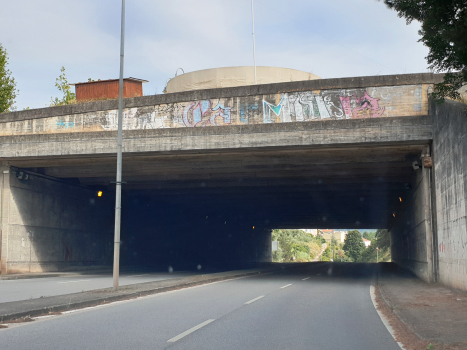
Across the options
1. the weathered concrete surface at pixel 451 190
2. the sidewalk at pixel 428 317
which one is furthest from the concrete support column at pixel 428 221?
the sidewalk at pixel 428 317

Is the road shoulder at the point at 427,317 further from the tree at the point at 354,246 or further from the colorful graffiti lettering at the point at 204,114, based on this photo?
the tree at the point at 354,246

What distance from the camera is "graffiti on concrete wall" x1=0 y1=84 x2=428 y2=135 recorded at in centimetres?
1927

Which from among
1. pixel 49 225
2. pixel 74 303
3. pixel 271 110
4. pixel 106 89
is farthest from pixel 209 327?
pixel 106 89

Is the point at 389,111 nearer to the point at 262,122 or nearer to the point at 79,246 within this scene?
the point at 262,122

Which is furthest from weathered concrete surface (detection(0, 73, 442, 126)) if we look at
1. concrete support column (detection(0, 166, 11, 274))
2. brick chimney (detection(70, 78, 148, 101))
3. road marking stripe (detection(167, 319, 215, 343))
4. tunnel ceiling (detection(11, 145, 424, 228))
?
road marking stripe (detection(167, 319, 215, 343))

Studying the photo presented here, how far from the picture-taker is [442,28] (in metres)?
9.16

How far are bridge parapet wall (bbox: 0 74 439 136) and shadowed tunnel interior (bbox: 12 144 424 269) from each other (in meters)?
1.49

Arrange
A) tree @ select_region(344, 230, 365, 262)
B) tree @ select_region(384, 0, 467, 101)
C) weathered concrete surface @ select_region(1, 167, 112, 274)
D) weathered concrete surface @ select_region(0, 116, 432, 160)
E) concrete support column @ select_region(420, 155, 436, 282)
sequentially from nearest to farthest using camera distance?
1. tree @ select_region(384, 0, 467, 101)
2. weathered concrete surface @ select_region(0, 116, 432, 160)
3. concrete support column @ select_region(420, 155, 436, 282)
4. weathered concrete surface @ select_region(1, 167, 112, 274)
5. tree @ select_region(344, 230, 365, 262)

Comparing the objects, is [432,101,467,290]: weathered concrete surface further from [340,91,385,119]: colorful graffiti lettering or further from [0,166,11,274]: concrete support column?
[0,166,11,274]: concrete support column

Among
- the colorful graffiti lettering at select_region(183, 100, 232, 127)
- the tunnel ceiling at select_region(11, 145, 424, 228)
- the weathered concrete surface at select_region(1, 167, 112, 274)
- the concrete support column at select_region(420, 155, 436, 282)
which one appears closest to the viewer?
the concrete support column at select_region(420, 155, 436, 282)

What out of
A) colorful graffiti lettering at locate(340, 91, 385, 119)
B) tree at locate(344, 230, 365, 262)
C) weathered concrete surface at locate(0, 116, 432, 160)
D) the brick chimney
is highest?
the brick chimney

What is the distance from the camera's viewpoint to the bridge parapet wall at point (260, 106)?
1927 centimetres

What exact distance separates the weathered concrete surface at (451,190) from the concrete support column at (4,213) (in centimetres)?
2020

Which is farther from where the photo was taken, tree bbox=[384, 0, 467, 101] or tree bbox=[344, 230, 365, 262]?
tree bbox=[344, 230, 365, 262]
